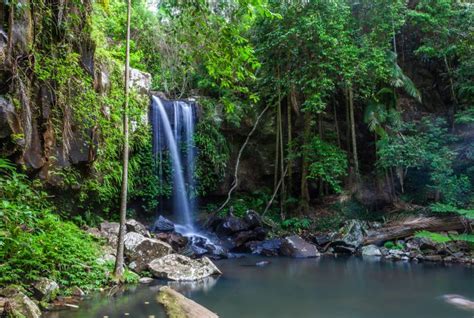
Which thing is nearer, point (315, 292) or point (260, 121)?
point (315, 292)

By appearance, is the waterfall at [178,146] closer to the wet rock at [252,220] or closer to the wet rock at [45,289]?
the wet rock at [252,220]

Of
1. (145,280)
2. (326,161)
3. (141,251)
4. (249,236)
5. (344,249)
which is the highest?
(326,161)

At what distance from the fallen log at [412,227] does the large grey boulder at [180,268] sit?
18.6ft

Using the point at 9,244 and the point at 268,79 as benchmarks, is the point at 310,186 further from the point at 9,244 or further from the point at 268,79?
the point at 9,244

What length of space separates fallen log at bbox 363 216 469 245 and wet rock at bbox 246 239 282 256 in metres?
2.69

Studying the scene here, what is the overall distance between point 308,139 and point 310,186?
2.29 m

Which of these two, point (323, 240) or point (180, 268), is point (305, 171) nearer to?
point (323, 240)

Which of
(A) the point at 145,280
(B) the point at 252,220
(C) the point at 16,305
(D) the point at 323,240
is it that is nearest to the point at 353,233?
(D) the point at 323,240

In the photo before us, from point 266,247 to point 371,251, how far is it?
9.90ft

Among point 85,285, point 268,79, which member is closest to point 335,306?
point 85,285

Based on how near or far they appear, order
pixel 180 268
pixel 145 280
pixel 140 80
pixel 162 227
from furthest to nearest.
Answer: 1. pixel 140 80
2. pixel 162 227
3. pixel 180 268
4. pixel 145 280

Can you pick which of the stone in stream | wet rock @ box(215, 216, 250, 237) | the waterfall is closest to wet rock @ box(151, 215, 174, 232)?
wet rock @ box(215, 216, 250, 237)

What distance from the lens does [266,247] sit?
1176 cm

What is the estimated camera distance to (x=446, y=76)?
14.7 metres
